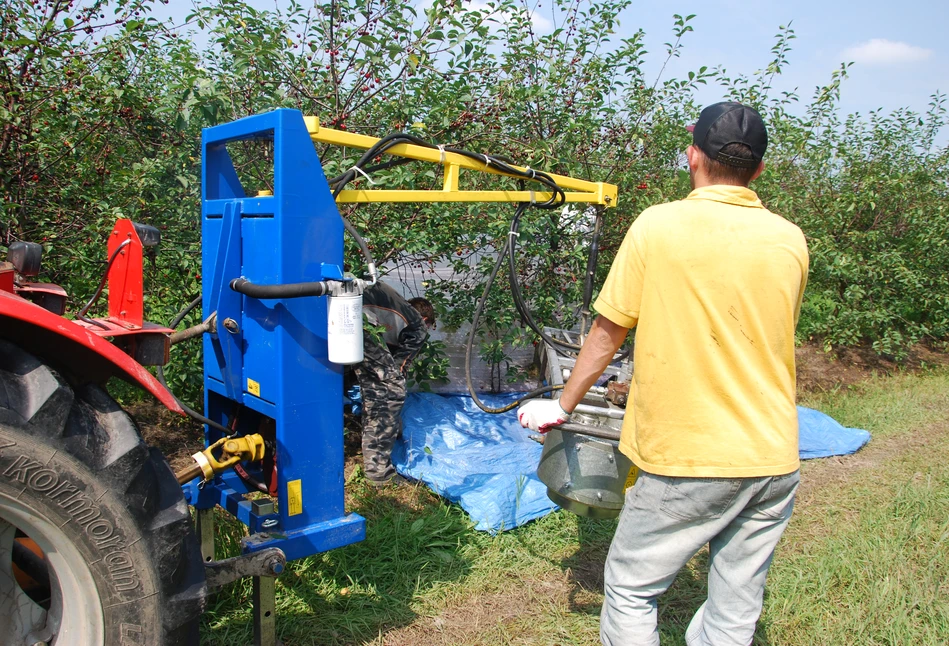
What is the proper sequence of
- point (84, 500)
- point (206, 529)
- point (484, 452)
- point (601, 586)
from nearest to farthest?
point (84, 500), point (206, 529), point (601, 586), point (484, 452)

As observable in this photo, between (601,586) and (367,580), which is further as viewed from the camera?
(601,586)

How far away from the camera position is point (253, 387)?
2.46 meters

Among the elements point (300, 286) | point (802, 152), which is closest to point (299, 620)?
point (300, 286)

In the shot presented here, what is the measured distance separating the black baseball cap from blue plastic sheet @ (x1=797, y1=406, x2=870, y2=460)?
11.5 feet

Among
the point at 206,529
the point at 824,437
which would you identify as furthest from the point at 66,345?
the point at 824,437

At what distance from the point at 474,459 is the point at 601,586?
1.25 meters

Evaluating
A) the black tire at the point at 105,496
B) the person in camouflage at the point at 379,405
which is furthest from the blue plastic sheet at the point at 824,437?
the black tire at the point at 105,496

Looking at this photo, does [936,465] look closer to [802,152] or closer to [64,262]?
[802,152]

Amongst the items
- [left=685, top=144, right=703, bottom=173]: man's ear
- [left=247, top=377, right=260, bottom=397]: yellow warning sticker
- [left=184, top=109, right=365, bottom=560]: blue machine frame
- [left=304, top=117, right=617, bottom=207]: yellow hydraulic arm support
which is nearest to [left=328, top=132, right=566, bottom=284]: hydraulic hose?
[left=304, top=117, right=617, bottom=207]: yellow hydraulic arm support

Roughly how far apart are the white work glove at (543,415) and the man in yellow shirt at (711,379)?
211mm

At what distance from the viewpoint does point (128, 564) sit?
1773 millimetres

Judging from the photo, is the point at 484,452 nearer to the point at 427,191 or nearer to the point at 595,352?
the point at 427,191

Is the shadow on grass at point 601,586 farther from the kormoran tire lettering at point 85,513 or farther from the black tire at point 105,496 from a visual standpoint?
the kormoran tire lettering at point 85,513

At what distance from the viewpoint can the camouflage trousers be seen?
4.13 meters
